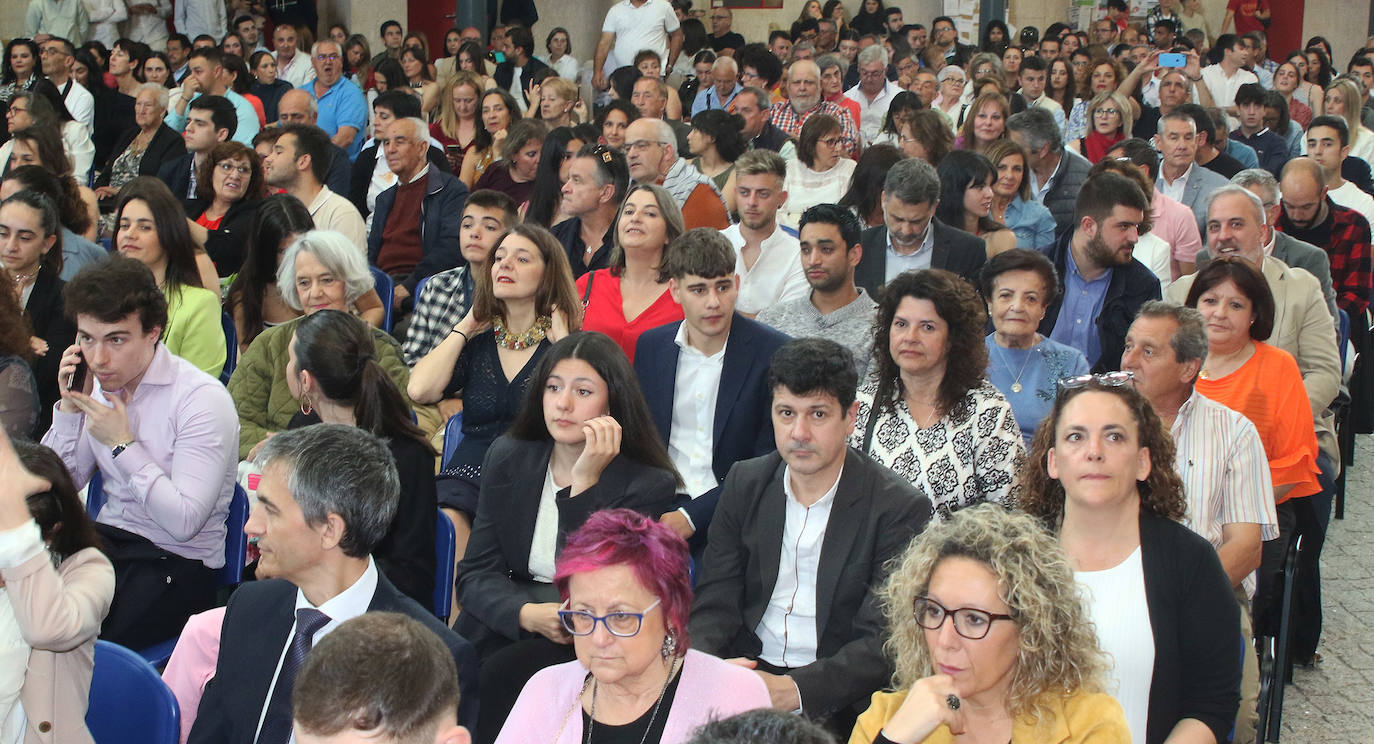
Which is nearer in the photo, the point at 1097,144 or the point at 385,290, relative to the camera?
the point at 385,290

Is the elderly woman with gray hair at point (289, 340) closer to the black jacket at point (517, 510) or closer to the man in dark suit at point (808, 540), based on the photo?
the black jacket at point (517, 510)

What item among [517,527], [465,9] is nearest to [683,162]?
[517,527]

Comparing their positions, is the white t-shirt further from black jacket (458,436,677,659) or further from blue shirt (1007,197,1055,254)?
black jacket (458,436,677,659)

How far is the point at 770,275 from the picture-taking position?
17.5ft

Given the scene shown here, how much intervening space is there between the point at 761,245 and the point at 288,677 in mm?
3366

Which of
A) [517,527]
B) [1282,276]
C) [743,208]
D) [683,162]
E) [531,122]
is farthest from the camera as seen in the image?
[531,122]

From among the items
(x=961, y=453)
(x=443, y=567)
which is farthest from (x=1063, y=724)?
(x=443, y=567)

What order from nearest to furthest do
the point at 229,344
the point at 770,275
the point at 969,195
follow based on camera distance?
the point at 229,344 → the point at 770,275 → the point at 969,195

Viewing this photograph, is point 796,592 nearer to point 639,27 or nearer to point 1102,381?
point 1102,381

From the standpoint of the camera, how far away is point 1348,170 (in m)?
7.99

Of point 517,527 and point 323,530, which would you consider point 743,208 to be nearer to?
point 517,527

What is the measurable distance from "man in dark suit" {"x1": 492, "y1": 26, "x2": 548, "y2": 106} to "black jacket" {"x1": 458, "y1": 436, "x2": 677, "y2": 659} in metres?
8.80

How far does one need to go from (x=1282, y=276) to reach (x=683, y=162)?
9.46 ft

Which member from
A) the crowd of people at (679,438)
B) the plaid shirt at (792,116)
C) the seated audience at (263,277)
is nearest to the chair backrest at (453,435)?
the crowd of people at (679,438)
